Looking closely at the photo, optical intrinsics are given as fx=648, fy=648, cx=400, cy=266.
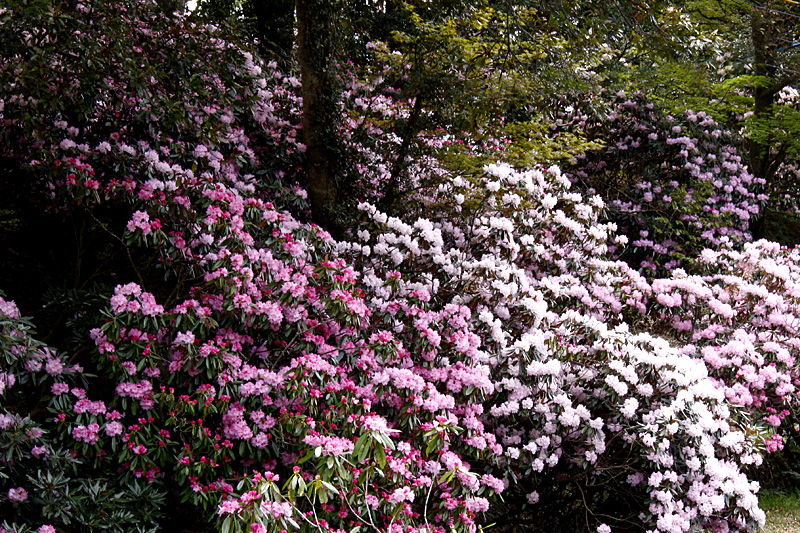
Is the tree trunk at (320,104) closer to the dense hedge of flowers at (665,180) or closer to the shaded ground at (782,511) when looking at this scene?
the dense hedge of flowers at (665,180)

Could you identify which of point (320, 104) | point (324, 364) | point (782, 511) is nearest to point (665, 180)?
point (782, 511)

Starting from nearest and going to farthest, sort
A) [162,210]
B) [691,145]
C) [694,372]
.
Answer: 1. [162,210]
2. [694,372]
3. [691,145]

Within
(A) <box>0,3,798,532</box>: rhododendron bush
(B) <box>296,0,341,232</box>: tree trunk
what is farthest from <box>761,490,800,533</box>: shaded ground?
(B) <box>296,0,341,232</box>: tree trunk

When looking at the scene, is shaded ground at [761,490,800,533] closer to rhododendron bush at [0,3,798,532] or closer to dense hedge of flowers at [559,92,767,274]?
rhododendron bush at [0,3,798,532]

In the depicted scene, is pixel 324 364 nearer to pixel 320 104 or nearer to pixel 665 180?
pixel 320 104

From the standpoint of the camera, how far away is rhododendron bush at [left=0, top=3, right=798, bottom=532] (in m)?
2.93

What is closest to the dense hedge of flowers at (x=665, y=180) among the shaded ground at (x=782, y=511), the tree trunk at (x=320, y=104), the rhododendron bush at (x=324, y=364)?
the rhododendron bush at (x=324, y=364)

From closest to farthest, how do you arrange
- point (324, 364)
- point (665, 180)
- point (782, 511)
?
point (324, 364) < point (782, 511) < point (665, 180)

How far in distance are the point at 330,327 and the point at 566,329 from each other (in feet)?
5.46

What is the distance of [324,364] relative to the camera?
10.7ft

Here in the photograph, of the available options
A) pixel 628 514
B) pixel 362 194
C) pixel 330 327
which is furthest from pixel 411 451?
pixel 362 194

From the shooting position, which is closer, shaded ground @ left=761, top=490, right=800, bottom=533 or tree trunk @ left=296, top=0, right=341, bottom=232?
shaded ground @ left=761, top=490, right=800, bottom=533

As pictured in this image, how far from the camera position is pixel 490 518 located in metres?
4.24

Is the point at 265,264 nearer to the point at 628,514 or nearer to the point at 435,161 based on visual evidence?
the point at 628,514
